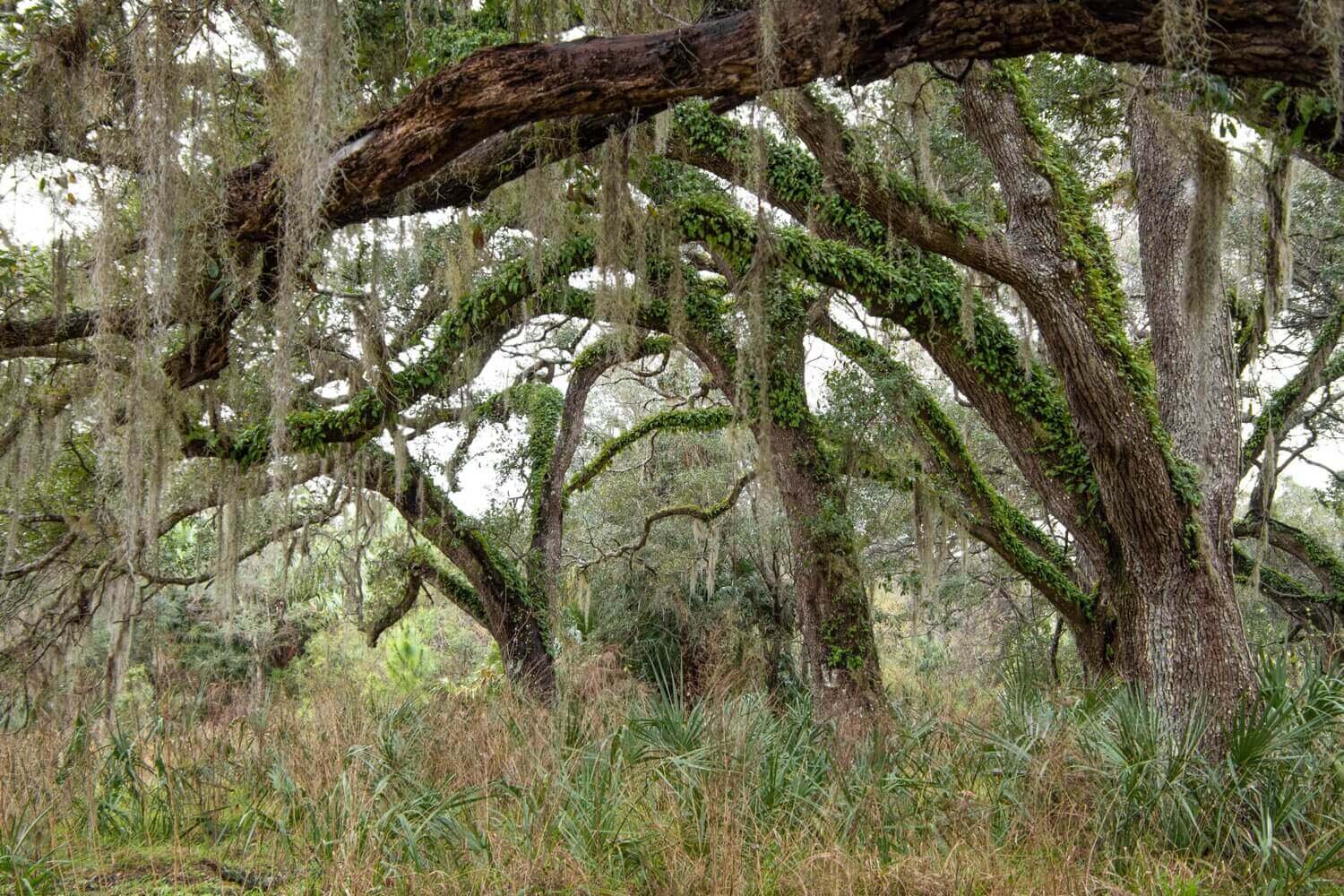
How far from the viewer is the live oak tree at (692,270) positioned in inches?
117

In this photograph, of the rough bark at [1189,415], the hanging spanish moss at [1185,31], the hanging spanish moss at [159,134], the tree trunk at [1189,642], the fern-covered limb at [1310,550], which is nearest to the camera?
the hanging spanish moss at [1185,31]

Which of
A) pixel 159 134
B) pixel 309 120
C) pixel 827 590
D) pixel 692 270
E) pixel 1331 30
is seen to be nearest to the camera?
pixel 1331 30

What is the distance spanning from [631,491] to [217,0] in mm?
9890

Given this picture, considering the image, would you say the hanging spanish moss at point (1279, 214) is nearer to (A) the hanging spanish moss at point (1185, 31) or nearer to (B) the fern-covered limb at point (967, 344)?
(B) the fern-covered limb at point (967, 344)

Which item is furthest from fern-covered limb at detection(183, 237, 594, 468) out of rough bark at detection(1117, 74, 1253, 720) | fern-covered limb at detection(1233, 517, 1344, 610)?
fern-covered limb at detection(1233, 517, 1344, 610)

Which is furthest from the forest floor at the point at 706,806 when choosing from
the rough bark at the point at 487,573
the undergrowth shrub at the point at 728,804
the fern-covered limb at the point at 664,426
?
the fern-covered limb at the point at 664,426

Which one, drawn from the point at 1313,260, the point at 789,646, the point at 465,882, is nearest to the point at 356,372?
the point at 465,882

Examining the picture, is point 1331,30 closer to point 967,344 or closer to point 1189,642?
point 967,344

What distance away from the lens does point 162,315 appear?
11.6ft

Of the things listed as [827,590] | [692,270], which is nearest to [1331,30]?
[827,590]

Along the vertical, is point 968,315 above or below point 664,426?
above

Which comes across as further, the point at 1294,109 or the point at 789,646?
the point at 789,646

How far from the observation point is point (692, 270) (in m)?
7.27

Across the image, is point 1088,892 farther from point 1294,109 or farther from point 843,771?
point 1294,109
